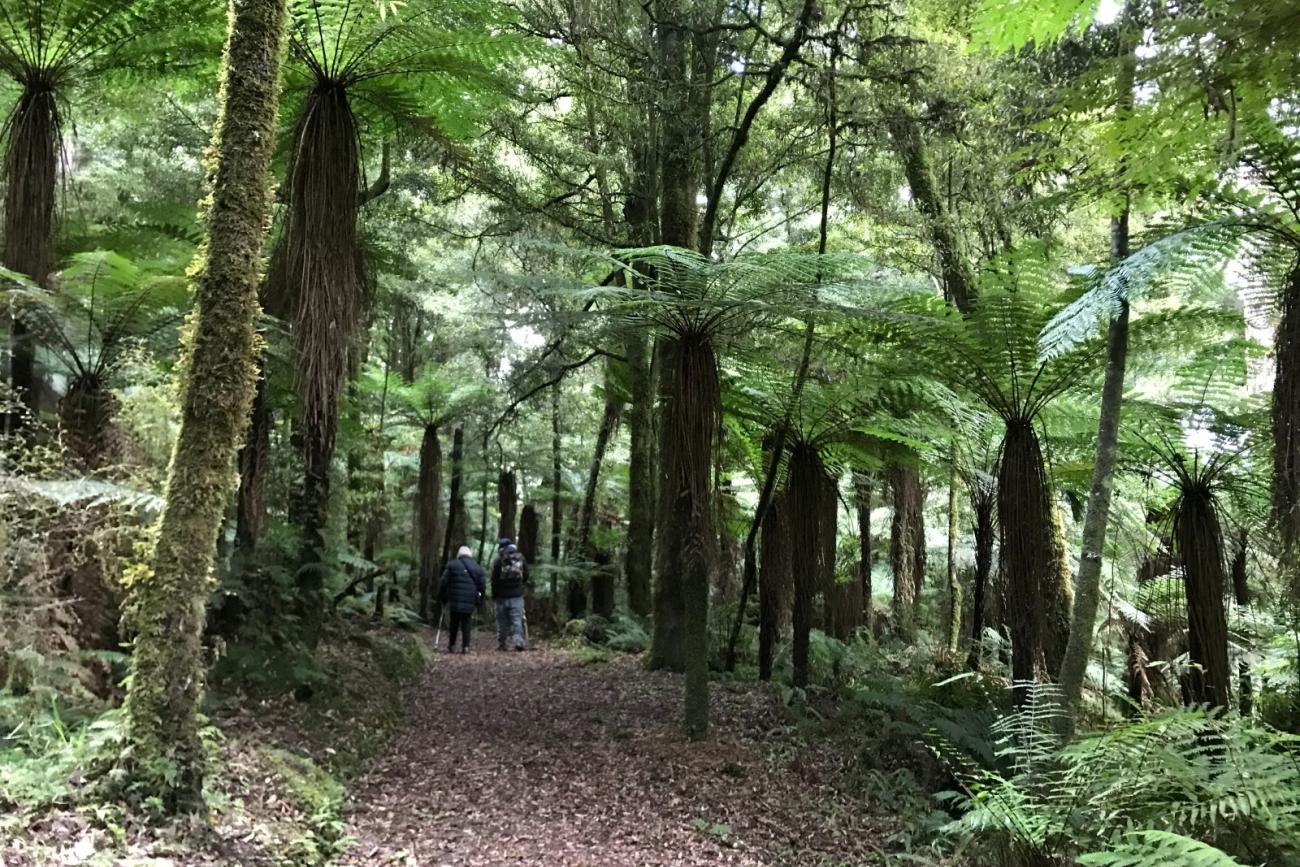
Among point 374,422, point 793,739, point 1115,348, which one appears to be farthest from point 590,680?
point 374,422

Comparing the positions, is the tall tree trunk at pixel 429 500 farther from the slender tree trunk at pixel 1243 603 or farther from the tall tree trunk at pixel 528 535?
the slender tree trunk at pixel 1243 603

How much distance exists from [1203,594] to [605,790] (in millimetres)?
4032

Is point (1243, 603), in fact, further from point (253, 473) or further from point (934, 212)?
point (253, 473)

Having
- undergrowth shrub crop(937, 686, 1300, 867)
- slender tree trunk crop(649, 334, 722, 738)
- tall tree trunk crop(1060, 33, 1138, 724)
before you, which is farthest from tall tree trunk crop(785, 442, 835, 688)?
undergrowth shrub crop(937, 686, 1300, 867)

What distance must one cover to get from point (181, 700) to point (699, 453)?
10.3 feet

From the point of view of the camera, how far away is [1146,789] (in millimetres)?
3182

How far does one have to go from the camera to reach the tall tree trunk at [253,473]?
19.3 ft

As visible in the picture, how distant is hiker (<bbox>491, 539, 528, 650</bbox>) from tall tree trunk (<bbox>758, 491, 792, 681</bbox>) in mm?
4530

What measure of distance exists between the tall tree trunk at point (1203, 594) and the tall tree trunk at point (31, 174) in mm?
7249

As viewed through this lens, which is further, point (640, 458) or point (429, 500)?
point (429, 500)

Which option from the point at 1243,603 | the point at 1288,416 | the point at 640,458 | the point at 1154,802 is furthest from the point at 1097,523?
the point at 640,458

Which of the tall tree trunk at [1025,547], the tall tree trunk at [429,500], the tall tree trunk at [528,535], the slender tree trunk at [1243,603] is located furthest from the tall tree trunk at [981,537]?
the tall tree trunk at [528,535]

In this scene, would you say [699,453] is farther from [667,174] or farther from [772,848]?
[667,174]

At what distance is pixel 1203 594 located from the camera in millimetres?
4910
